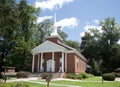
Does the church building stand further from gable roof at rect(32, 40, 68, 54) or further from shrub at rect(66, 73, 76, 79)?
shrub at rect(66, 73, 76, 79)

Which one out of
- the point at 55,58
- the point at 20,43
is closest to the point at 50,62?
the point at 55,58

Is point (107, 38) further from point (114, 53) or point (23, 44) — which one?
point (23, 44)

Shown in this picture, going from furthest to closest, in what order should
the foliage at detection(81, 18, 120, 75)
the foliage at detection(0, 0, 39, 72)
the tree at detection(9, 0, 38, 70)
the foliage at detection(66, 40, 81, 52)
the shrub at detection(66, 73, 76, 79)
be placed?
the foliage at detection(66, 40, 81, 52)
the foliage at detection(81, 18, 120, 75)
the tree at detection(9, 0, 38, 70)
the shrub at detection(66, 73, 76, 79)
the foliage at detection(0, 0, 39, 72)

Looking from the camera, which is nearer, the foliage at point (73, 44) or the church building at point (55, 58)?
the church building at point (55, 58)

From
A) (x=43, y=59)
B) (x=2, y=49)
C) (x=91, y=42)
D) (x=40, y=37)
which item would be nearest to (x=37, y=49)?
(x=43, y=59)

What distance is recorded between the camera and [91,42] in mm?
65125

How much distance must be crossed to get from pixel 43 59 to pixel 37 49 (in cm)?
252

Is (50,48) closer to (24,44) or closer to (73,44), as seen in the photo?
(24,44)

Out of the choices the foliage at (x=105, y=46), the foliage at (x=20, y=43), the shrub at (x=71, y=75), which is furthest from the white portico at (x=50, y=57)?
the foliage at (x=105, y=46)

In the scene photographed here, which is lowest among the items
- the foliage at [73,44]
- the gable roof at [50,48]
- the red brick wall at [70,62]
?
the red brick wall at [70,62]

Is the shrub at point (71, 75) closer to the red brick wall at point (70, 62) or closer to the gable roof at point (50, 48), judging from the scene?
the red brick wall at point (70, 62)

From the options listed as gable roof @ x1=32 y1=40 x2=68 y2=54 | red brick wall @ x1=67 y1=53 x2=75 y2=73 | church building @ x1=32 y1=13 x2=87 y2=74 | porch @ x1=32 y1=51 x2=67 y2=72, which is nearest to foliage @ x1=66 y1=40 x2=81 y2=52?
porch @ x1=32 y1=51 x2=67 y2=72

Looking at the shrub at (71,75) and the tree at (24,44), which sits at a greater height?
the tree at (24,44)

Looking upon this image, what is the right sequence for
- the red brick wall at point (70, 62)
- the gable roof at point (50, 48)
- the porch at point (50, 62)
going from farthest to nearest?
the porch at point (50, 62) < the red brick wall at point (70, 62) < the gable roof at point (50, 48)
